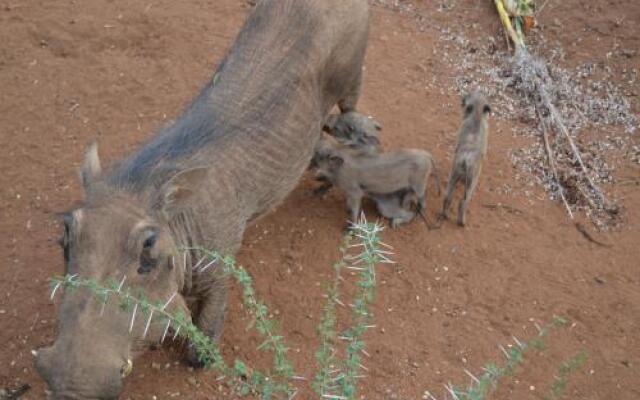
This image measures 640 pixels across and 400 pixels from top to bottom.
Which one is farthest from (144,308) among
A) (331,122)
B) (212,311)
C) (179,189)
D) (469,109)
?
(469,109)

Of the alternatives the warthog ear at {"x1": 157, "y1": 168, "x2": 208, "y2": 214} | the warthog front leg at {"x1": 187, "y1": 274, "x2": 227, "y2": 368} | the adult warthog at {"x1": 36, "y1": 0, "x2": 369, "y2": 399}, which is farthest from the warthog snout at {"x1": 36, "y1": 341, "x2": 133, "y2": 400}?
the warthog front leg at {"x1": 187, "y1": 274, "x2": 227, "y2": 368}

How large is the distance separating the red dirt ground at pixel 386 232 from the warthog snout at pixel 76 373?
109cm

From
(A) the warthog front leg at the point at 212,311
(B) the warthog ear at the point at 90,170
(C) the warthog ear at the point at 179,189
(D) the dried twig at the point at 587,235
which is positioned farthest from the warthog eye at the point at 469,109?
(B) the warthog ear at the point at 90,170

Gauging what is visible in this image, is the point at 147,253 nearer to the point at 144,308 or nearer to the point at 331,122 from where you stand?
the point at 144,308

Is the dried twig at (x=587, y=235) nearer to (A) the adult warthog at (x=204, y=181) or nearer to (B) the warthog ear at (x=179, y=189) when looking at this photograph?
(A) the adult warthog at (x=204, y=181)

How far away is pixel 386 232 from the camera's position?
190 inches

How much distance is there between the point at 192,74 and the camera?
19.2ft

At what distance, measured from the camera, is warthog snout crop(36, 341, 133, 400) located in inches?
104

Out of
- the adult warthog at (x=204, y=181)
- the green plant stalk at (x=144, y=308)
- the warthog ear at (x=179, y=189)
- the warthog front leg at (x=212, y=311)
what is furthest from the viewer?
the warthog front leg at (x=212, y=311)

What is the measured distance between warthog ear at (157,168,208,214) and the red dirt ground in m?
1.05

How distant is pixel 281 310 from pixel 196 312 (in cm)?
53

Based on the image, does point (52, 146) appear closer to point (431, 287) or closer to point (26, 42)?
point (26, 42)

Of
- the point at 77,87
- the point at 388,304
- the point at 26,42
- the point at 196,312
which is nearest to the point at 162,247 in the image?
the point at 196,312

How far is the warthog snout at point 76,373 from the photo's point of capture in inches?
104
